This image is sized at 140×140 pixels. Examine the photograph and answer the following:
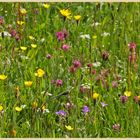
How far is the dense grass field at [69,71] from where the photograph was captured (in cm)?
316

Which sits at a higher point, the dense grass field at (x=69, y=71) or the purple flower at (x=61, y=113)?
the dense grass field at (x=69, y=71)

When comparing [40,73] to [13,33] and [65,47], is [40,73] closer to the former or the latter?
[65,47]

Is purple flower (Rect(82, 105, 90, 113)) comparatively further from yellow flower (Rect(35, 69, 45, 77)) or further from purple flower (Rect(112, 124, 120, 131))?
yellow flower (Rect(35, 69, 45, 77))

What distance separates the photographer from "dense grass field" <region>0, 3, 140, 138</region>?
10.4ft

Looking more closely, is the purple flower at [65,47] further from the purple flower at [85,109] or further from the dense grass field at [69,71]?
the purple flower at [85,109]

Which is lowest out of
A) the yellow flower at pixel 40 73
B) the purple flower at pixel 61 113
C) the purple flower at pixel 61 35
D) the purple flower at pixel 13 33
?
the purple flower at pixel 61 113

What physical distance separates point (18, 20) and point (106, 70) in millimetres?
816

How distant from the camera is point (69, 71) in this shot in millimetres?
3547

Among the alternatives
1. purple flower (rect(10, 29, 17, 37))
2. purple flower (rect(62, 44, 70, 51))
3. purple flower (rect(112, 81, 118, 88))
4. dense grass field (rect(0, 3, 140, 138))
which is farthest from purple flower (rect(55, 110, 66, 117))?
purple flower (rect(10, 29, 17, 37))

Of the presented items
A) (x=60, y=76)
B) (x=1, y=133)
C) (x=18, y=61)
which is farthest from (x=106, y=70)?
(x=1, y=133)

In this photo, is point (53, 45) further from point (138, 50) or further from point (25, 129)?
point (25, 129)

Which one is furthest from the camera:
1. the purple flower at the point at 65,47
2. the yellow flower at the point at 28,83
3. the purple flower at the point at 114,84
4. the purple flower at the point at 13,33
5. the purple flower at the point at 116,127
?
the purple flower at the point at 13,33

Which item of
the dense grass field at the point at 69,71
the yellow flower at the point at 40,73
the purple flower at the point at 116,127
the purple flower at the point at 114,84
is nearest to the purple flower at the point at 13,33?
the dense grass field at the point at 69,71

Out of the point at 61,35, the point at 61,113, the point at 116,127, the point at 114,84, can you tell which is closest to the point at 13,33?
the point at 61,35
